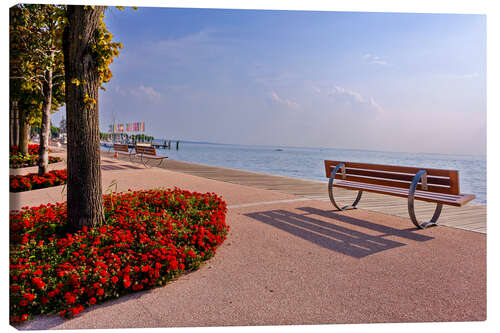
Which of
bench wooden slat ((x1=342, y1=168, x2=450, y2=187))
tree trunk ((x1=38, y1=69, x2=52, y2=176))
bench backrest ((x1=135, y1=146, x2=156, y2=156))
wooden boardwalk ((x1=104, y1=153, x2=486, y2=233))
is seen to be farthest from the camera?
bench backrest ((x1=135, y1=146, x2=156, y2=156))

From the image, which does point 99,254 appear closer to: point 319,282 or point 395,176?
point 319,282

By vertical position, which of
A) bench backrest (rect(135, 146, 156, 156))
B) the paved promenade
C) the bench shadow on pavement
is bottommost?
the paved promenade

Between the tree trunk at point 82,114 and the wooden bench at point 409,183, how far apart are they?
13.4ft

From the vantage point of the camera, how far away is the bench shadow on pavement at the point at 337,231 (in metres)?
4.03

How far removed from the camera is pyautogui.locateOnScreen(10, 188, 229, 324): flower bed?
8.58 feet

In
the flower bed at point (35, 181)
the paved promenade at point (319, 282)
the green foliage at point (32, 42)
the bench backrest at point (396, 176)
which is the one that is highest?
the green foliage at point (32, 42)

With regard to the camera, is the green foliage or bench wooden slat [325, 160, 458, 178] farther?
the green foliage

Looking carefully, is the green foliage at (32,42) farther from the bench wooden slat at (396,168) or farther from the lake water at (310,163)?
the lake water at (310,163)

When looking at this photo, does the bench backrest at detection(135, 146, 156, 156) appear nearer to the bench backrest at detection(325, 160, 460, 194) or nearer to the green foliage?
the green foliage

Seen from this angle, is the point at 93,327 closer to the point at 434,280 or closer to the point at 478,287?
the point at 434,280

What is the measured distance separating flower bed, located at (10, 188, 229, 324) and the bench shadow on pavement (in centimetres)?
115

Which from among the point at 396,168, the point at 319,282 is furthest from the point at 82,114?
the point at 396,168

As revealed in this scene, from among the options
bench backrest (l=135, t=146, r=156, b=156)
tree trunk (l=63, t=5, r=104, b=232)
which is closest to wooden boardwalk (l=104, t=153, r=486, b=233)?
tree trunk (l=63, t=5, r=104, b=232)

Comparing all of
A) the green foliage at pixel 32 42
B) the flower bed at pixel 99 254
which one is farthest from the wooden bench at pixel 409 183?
the green foliage at pixel 32 42
